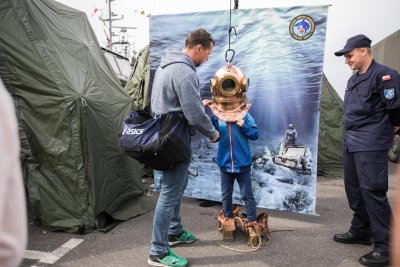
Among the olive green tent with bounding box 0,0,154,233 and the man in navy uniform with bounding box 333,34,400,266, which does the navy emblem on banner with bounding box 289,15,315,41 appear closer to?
the man in navy uniform with bounding box 333,34,400,266

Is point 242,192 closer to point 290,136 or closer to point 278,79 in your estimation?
point 290,136

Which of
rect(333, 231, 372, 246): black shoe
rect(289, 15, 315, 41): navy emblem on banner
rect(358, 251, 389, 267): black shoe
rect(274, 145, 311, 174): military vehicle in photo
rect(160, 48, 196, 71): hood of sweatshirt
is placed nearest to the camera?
rect(160, 48, 196, 71): hood of sweatshirt

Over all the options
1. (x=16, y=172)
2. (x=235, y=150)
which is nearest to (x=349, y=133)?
(x=235, y=150)

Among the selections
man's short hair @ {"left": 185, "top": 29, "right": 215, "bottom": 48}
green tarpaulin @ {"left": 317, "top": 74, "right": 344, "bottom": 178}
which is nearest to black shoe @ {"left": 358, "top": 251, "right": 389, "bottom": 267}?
man's short hair @ {"left": 185, "top": 29, "right": 215, "bottom": 48}

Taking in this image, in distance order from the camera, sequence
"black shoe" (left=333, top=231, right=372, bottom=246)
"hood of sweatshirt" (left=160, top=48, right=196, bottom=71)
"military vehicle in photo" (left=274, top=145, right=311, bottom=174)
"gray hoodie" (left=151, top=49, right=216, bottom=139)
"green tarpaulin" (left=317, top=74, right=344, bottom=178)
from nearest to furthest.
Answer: "gray hoodie" (left=151, top=49, right=216, bottom=139), "hood of sweatshirt" (left=160, top=48, right=196, bottom=71), "black shoe" (left=333, top=231, right=372, bottom=246), "military vehicle in photo" (left=274, top=145, right=311, bottom=174), "green tarpaulin" (left=317, top=74, right=344, bottom=178)

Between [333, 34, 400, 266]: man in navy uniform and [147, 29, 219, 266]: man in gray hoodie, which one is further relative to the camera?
[333, 34, 400, 266]: man in navy uniform

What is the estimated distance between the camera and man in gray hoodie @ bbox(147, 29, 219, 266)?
2699mm

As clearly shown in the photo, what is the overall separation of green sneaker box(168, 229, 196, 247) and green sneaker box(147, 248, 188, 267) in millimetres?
422

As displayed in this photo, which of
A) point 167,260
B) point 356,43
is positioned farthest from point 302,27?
point 167,260

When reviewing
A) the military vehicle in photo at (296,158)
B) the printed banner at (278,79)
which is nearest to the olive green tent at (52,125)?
the printed banner at (278,79)

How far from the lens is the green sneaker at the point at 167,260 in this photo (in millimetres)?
2959

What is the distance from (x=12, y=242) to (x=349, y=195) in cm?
335

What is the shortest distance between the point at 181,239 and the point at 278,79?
2.02 meters

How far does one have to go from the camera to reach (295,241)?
143 inches
